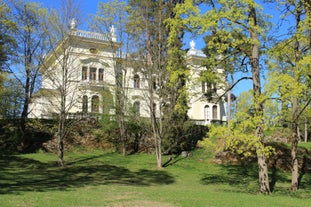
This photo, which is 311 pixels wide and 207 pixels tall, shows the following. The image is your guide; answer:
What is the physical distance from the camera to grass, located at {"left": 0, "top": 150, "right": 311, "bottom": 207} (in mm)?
10148

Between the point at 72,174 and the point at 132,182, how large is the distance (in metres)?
4.22

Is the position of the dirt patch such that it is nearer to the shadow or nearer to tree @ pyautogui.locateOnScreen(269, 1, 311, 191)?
tree @ pyautogui.locateOnScreen(269, 1, 311, 191)

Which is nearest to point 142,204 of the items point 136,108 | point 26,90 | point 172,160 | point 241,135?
point 241,135

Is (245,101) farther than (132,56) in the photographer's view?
No

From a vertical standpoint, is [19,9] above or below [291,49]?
above

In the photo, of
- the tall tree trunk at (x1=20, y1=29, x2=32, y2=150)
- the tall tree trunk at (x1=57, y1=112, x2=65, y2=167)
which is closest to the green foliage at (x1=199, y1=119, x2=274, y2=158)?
the tall tree trunk at (x1=57, y1=112, x2=65, y2=167)

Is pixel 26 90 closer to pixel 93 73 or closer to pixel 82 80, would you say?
pixel 82 80

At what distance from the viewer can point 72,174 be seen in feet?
62.0

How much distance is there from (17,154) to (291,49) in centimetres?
2104

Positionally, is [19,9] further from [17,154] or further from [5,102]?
[17,154]

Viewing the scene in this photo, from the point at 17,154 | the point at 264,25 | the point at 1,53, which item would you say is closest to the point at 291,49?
the point at 264,25

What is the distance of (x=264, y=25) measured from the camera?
48.3 ft

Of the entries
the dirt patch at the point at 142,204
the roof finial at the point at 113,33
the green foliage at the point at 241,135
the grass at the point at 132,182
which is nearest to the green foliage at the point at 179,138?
the grass at the point at 132,182

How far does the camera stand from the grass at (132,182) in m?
10.1
